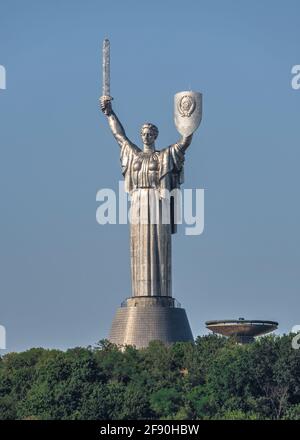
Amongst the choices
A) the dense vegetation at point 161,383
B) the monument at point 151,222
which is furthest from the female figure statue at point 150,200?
the dense vegetation at point 161,383

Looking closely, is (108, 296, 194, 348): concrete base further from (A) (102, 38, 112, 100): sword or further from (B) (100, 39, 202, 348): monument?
(A) (102, 38, 112, 100): sword

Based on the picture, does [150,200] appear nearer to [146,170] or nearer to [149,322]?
[146,170]

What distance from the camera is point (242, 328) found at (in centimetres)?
Answer: 10438

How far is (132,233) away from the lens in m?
104

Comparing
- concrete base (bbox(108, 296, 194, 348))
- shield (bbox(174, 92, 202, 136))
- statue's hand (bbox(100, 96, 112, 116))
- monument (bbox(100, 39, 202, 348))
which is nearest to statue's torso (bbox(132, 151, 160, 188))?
monument (bbox(100, 39, 202, 348))

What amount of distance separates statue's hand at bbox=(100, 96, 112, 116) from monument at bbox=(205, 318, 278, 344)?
1170 cm

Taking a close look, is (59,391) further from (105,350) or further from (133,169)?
(133,169)

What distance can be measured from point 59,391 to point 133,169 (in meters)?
13.9

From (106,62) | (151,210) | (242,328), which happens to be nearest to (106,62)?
(106,62)

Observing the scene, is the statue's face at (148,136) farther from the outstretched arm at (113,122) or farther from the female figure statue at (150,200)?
the outstretched arm at (113,122)

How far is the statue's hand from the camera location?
104 metres

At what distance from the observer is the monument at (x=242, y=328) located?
10388 cm
